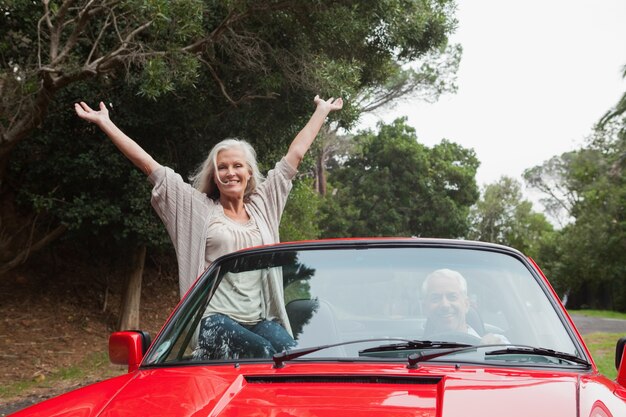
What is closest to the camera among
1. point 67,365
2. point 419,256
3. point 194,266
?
point 419,256

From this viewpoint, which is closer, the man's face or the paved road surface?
the man's face

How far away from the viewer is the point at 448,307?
304 centimetres

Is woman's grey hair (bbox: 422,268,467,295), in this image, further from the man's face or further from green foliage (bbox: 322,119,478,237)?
green foliage (bbox: 322,119,478,237)

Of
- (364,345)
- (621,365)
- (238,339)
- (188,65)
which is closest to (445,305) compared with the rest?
(364,345)

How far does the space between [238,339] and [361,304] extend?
53 centimetres

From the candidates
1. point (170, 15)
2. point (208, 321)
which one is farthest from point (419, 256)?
point (170, 15)

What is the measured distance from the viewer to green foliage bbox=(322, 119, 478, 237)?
45.5m

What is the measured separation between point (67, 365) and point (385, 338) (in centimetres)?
1002

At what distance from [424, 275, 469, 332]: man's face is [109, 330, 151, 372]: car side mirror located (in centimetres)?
124

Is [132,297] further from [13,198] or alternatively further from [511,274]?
[511,274]

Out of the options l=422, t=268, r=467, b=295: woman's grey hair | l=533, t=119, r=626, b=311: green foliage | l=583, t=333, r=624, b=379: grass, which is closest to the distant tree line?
l=583, t=333, r=624, b=379: grass

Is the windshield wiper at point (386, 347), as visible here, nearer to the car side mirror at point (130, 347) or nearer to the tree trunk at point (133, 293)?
the car side mirror at point (130, 347)

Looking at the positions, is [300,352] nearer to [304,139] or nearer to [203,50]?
[304,139]

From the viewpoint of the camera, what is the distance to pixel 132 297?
14695 mm
